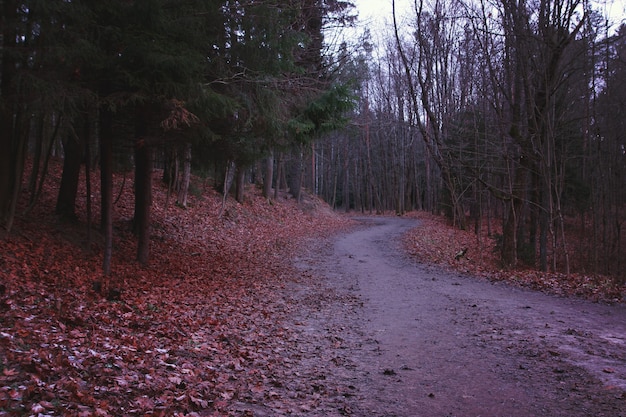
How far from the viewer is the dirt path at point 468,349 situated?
15.4 ft

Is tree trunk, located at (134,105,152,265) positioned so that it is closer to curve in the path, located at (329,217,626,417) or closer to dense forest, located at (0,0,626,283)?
dense forest, located at (0,0,626,283)

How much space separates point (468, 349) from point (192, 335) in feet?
12.9

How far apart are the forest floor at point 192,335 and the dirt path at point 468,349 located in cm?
5

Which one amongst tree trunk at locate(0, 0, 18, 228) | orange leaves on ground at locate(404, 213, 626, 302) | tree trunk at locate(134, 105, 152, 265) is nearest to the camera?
tree trunk at locate(0, 0, 18, 228)

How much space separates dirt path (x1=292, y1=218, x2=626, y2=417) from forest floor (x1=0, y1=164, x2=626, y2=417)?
5 centimetres

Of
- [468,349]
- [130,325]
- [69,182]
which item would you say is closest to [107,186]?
[69,182]

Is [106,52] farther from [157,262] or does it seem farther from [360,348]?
[360,348]

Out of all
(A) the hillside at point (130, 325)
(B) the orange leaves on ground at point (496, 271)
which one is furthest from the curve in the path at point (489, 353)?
(A) the hillside at point (130, 325)

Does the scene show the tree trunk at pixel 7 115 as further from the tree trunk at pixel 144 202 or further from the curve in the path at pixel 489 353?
the curve in the path at pixel 489 353

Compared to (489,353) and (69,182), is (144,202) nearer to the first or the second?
(69,182)

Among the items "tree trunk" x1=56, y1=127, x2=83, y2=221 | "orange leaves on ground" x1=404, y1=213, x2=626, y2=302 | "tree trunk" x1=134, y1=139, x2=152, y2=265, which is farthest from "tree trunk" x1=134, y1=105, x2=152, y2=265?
"orange leaves on ground" x1=404, y1=213, x2=626, y2=302

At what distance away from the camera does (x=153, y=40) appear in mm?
8242

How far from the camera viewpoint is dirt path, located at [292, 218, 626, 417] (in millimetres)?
4695

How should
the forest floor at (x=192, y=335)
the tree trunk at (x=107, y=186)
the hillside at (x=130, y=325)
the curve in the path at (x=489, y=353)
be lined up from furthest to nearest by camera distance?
the tree trunk at (x=107, y=186) < the curve in the path at (x=489, y=353) < the forest floor at (x=192, y=335) < the hillside at (x=130, y=325)
